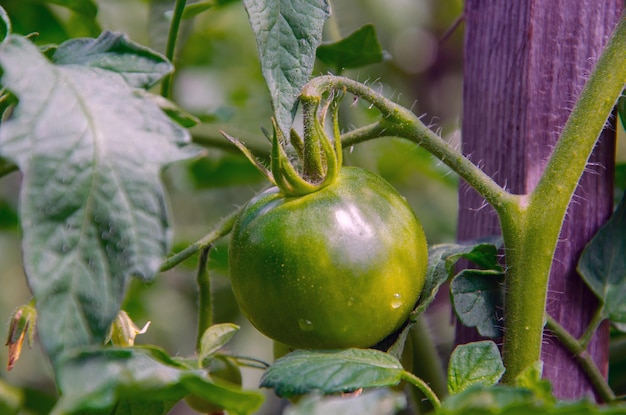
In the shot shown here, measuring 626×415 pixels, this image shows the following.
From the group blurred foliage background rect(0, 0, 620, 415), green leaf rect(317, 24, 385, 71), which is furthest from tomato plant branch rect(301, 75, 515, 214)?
blurred foliage background rect(0, 0, 620, 415)

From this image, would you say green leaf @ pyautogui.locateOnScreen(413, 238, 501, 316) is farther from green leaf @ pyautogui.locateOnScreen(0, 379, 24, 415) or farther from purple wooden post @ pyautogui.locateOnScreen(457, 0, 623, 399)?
green leaf @ pyautogui.locateOnScreen(0, 379, 24, 415)

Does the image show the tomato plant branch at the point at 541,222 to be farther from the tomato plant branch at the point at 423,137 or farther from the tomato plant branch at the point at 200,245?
the tomato plant branch at the point at 200,245

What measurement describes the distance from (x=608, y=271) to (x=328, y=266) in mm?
330

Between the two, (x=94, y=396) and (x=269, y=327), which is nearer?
(x=94, y=396)

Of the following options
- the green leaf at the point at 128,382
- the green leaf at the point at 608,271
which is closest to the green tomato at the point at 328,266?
the green leaf at the point at 128,382

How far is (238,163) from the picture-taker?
1.45 metres

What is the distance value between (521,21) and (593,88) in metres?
0.14

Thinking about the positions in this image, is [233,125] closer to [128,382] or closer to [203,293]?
[203,293]

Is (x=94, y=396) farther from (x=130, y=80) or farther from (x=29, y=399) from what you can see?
(x=29, y=399)

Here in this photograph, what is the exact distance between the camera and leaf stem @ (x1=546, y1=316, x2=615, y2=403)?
2.39 ft

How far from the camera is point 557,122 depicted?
2.45 feet

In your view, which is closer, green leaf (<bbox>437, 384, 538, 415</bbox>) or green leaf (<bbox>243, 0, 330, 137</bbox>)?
green leaf (<bbox>437, 384, 538, 415</bbox>)

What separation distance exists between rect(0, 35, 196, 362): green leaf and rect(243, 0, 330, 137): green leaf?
97mm

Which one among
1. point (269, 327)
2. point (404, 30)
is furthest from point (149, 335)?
point (269, 327)
